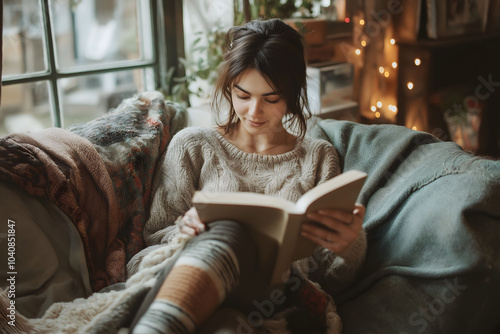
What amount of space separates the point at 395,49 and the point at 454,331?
2.21m

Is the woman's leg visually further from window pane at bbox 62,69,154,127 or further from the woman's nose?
window pane at bbox 62,69,154,127

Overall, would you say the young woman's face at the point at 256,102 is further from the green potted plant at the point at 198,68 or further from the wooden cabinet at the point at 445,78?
the wooden cabinet at the point at 445,78

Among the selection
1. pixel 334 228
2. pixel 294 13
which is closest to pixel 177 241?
pixel 334 228

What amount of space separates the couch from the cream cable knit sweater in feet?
0.21

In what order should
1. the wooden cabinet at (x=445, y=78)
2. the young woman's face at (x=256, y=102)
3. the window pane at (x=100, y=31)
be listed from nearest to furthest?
the young woman's face at (x=256, y=102)
the window pane at (x=100, y=31)
the wooden cabinet at (x=445, y=78)

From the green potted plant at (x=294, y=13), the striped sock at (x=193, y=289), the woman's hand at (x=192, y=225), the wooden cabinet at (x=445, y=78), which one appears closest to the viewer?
A: the striped sock at (x=193, y=289)

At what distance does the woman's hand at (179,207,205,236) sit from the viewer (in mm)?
992

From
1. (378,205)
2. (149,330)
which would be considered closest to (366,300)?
(378,205)

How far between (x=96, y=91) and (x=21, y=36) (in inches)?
14.8

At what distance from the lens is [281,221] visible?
927 millimetres

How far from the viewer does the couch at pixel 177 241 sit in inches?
41.2

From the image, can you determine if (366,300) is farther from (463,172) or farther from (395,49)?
(395,49)

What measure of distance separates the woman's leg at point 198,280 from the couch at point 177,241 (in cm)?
14

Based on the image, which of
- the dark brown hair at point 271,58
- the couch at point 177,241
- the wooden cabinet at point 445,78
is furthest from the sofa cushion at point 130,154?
the wooden cabinet at point 445,78
